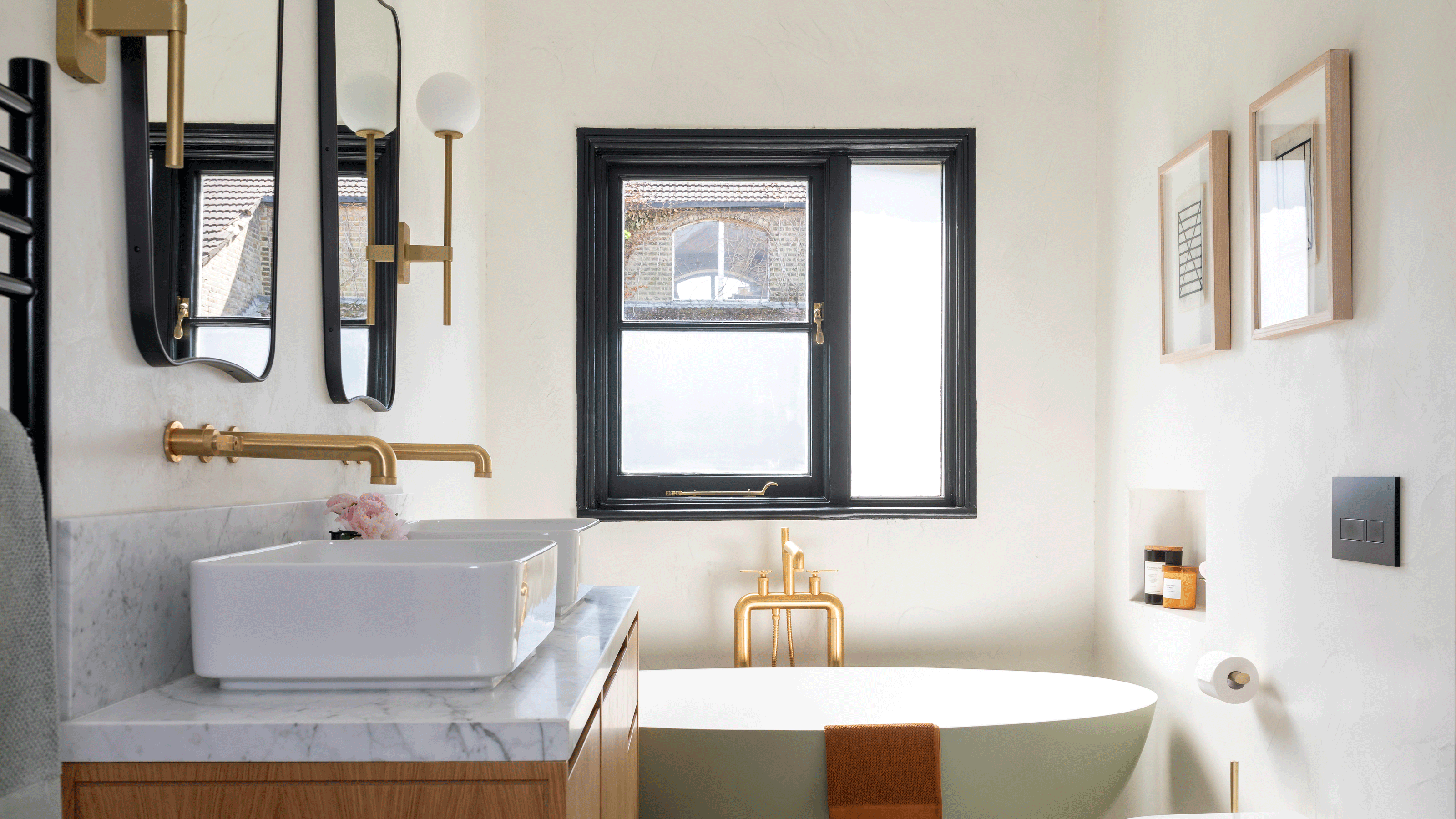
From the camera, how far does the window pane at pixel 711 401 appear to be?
2.83 metres

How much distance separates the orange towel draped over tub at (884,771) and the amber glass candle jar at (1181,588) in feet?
2.37

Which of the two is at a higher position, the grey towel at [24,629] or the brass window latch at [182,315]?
the brass window latch at [182,315]

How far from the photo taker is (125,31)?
913mm

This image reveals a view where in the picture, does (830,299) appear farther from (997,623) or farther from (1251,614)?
(1251,614)

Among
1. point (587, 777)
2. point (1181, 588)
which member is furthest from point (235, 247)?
point (1181, 588)

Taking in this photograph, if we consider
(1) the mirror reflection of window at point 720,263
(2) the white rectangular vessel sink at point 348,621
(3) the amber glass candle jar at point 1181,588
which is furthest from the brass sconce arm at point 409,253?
(3) the amber glass candle jar at point 1181,588

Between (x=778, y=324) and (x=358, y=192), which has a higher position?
(x=358, y=192)

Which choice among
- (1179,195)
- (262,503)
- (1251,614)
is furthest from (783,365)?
(262,503)

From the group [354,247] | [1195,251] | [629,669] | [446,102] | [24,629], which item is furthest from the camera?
[1195,251]

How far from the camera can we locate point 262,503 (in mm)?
1300

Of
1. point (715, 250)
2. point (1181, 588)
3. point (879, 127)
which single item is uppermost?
point (879, 127)

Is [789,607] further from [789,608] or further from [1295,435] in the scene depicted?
[1295,435]

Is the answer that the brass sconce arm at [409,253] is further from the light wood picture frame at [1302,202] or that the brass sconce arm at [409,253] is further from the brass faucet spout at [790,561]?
the light wood picture frame at [1302,202]

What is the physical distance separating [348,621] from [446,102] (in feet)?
3.85
